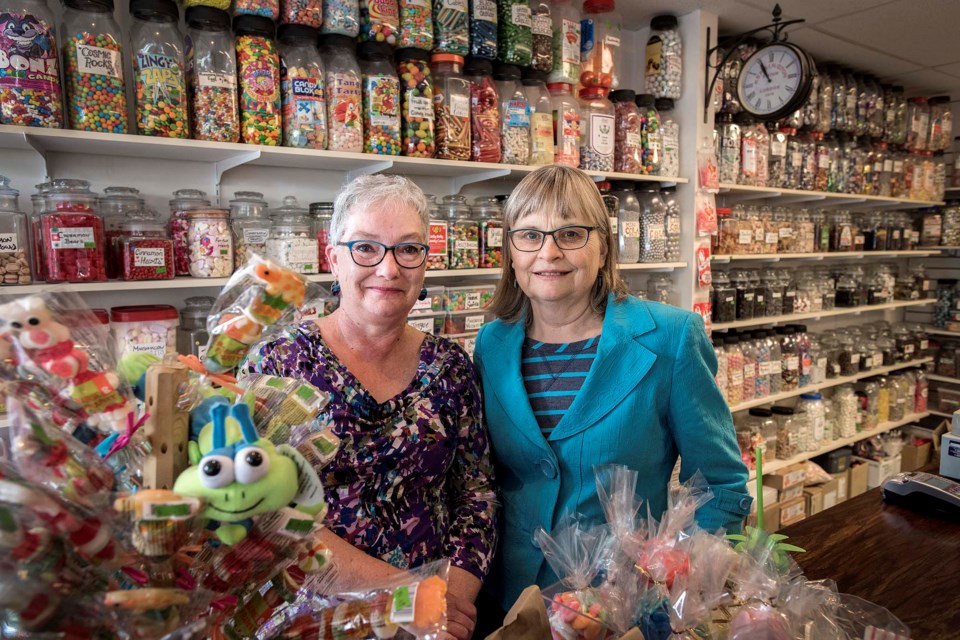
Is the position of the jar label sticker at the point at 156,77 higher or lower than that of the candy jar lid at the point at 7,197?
higher

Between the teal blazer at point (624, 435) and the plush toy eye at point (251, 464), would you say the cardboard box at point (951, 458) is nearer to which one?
the teal blazer at point (624, 435)

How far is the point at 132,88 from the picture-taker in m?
1.76

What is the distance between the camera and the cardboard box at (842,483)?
3.77 metres

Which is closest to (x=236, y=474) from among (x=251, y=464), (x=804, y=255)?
(x=251, y=464)

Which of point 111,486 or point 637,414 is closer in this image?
point 111,486

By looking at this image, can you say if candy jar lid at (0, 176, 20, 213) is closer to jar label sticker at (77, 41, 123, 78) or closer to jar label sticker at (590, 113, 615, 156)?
jar label sticker at (77, 41, 123, 78)

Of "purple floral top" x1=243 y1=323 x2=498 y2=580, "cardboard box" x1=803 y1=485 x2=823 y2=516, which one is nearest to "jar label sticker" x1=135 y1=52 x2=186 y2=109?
"purple floral top" x1=243 y1=323 x2=498 y2=580

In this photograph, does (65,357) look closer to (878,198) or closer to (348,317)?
(348,317)

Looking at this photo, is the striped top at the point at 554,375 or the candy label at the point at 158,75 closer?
the striped top at the point at 554,375

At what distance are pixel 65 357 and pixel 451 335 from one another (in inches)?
65.9

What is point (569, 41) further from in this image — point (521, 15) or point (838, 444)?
point (838, 444)

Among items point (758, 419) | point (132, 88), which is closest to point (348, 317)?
point (132, 88)

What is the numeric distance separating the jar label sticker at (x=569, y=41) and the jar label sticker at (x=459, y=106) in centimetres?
54

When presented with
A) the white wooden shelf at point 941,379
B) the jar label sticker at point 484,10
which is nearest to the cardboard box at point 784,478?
the white wooden shelf at point 941,379
